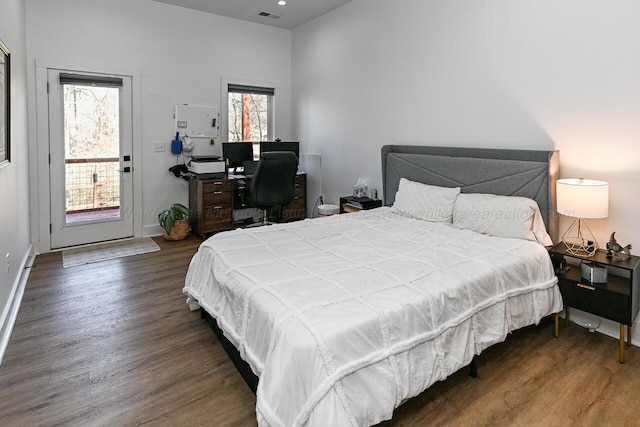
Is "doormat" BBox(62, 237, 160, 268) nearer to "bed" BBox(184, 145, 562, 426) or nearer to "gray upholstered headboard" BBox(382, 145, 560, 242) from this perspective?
"bed" BBox(184, 145, 562, 426)

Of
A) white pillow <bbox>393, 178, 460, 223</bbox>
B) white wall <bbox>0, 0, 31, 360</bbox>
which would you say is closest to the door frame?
white wall <bbox>0, 0, 31, 360</bbox>

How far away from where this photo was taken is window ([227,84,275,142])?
18.9 feet

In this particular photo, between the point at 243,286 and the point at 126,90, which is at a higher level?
the point at 126,90

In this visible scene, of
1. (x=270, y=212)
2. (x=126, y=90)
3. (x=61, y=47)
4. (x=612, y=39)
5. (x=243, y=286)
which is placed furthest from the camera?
(x=270, y=212)

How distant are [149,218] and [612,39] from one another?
5119 mm

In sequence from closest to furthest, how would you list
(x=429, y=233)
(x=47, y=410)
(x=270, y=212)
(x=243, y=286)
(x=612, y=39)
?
(x=47, y=410) → (x=243, y=286) → (x=612, y=39) → (x=429, y=233) → (x=270, y=212)

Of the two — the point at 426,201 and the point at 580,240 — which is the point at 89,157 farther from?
the point at 580,240

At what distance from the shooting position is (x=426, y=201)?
3600 mm

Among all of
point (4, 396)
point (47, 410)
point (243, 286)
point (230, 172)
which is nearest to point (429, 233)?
point (243, 286)

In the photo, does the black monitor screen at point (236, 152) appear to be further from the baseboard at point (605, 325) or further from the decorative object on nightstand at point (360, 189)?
the baseboard at point (605, 325)

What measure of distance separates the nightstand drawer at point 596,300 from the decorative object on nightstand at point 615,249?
0.26 metres

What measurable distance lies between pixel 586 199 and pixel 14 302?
13.8ft

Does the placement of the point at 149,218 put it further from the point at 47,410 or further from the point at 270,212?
the point at 47,410

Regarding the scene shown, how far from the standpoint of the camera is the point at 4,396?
6.71 ft
